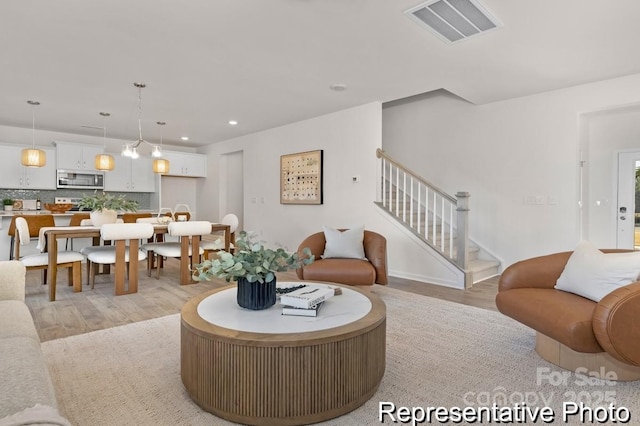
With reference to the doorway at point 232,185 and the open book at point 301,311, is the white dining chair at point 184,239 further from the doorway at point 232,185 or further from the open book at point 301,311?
the doorway at point 232,185

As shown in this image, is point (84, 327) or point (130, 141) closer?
point (84, 327)

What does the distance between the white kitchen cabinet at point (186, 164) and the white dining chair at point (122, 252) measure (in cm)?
445

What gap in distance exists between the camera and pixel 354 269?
3578 millimetres

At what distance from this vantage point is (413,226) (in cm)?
512

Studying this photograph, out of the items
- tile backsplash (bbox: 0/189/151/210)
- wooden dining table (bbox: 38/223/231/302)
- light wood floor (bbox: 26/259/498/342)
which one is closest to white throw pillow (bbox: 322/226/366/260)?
light wood floor (bbox: 26/259/498/342)

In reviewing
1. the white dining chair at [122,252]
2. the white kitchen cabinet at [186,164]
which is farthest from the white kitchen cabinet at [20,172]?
the white dining chair at [122,252]

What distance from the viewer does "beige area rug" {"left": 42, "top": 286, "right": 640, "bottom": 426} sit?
1.78 metres

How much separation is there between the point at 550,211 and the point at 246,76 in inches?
162

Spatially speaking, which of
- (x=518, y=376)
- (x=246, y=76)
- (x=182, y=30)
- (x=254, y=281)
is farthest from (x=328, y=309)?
(x=246, y=76)

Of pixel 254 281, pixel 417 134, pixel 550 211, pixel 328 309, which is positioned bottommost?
pixel 328 309

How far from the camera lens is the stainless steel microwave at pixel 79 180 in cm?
699

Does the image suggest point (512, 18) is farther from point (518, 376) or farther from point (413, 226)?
point (413, 226)

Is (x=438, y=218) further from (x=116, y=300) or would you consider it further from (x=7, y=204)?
(x=7, y=204)

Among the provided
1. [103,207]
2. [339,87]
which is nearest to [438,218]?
[339,87]
